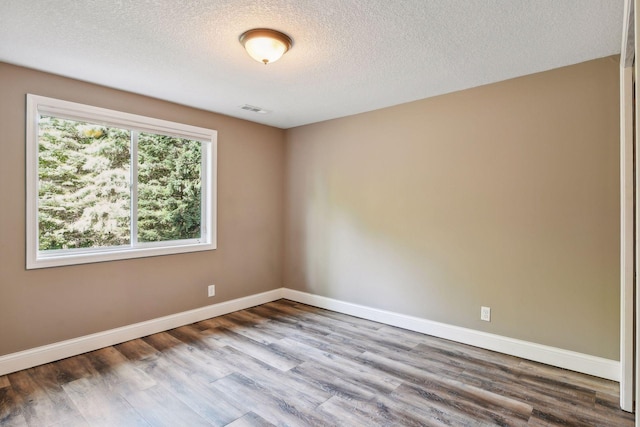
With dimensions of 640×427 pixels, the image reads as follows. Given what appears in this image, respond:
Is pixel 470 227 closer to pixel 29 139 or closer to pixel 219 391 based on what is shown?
pixel 219 391

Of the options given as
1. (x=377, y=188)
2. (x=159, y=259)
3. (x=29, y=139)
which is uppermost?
(x=29, y=139)

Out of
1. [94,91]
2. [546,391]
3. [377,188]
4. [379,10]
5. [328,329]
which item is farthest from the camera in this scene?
[377,188]

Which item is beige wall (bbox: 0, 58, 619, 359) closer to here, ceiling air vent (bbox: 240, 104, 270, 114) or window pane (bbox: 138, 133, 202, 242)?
window pane (bbox: 138, 133, 202, 242)

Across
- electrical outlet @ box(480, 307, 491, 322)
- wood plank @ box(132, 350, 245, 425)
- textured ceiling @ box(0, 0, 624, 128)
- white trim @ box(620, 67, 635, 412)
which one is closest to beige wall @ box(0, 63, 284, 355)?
textured ceiling @ box(0, 0, 624, 128)

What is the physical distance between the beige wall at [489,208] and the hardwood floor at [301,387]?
18.6 inches

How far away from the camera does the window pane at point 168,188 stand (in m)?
3.61

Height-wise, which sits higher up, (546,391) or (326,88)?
(326,88)

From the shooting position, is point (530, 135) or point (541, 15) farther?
point (530, 135)

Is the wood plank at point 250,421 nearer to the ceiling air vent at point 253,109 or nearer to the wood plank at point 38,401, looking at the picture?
the wood plank at point 38,401

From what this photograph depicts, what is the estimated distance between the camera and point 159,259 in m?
3.64

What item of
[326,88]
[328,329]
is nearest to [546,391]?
[328,329]

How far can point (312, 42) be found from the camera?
2369 mm

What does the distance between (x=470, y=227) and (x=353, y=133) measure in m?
1.80

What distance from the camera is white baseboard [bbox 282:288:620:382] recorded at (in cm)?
264
